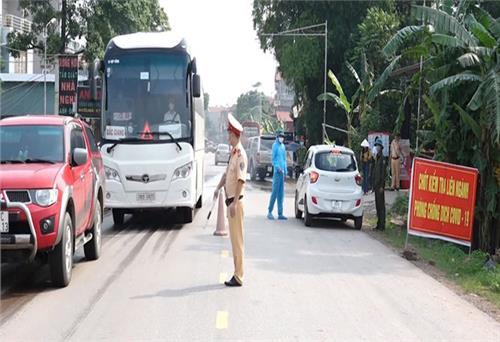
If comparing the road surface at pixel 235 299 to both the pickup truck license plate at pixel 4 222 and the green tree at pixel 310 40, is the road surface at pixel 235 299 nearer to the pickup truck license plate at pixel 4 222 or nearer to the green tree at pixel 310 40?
the pickup truck license plate at pixel 4 222

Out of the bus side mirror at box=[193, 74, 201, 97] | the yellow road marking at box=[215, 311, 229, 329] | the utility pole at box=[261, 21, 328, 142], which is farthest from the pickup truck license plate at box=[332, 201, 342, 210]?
the utility pole at box=[261, 21, 328, 142]

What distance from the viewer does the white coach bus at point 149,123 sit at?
13016 mm

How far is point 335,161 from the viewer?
14.9 meters

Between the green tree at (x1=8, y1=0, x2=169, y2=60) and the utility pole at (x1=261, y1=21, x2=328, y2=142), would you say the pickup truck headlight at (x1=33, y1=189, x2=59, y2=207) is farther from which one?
the green tree at (x1=8, y1=0, x2=169, y2=60)

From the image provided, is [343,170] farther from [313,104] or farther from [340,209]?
[313,104]

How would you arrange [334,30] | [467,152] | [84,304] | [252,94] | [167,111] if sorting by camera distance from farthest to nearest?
[252,94]
[334,30]
[167,111]
[467,152]
[84,304]

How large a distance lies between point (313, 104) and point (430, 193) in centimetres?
2578

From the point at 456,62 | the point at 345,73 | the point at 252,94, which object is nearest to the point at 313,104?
the point at 345,73

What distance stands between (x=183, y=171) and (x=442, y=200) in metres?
5.22

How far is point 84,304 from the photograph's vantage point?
23.9ft

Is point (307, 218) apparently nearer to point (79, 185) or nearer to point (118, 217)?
point (118, 217)

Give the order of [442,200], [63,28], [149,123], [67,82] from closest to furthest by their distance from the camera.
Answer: [442,200], [149,123], [67,82], [63,28]

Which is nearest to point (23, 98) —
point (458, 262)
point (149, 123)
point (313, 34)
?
point (313, 34)

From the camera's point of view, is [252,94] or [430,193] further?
[252,94]
